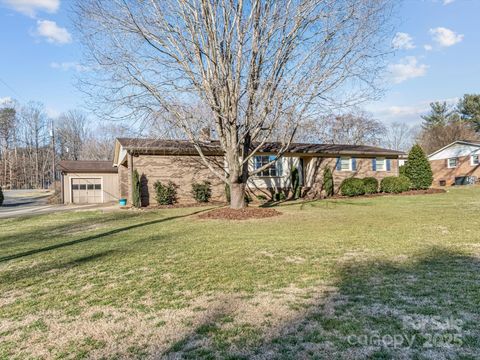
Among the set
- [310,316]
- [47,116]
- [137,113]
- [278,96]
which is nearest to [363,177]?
[278,96]

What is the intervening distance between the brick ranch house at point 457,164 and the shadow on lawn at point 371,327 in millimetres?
29935

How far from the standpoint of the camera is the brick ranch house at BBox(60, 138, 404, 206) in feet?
55.8

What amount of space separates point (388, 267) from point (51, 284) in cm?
471

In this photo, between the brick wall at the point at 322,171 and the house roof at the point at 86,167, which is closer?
the brick wall at the point at 322,171

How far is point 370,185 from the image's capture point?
20297 millimetres

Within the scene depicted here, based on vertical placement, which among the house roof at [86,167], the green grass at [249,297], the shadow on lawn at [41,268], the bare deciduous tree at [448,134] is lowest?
the shadow on lawn at [41,268]

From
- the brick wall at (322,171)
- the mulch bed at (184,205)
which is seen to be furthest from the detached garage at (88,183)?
the brick wall at (322,171)

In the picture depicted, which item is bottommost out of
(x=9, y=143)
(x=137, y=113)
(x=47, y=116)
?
(x=137, y=113)

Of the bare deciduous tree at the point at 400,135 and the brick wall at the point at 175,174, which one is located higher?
the bare deciduous tree at the point at 400,135

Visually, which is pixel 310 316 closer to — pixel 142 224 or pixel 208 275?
pixel 208 275

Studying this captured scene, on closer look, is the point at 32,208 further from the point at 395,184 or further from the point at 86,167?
the point at 395,184

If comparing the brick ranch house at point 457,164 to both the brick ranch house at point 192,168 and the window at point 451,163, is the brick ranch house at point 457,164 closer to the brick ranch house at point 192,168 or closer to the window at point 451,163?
the window at point 451,163

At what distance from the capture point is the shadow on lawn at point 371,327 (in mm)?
2439

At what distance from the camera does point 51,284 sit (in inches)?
180
